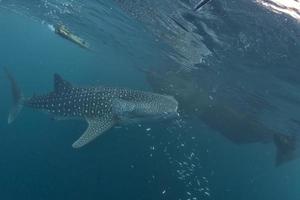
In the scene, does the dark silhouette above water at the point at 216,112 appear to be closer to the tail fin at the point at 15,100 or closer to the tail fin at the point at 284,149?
the tail fin at the point at 284,149

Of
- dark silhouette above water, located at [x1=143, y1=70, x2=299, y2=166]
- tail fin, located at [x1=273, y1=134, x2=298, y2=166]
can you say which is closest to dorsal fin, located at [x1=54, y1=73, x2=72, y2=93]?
dark silhouette above water, located at [x1=143, y1=70, x2=299, y2=166]

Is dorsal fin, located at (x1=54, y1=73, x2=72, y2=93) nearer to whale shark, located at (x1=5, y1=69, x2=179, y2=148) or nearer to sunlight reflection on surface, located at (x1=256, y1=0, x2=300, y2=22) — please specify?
whale shark, located at (x1=5, y1=69, x2=179, y2=148)

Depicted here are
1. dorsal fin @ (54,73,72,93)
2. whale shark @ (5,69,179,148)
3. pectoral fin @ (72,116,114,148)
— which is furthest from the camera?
dorsal fin @ (54,73,72,93)

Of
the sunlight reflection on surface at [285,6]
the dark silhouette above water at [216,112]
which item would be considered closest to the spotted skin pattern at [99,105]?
the sunlight reflection on surface at [285,6]

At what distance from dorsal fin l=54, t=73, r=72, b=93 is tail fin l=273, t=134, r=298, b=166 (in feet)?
58.1

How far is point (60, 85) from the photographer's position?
1380 centimetres

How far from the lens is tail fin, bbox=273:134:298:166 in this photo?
25.3 metres

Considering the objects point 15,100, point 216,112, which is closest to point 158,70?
point 216,112

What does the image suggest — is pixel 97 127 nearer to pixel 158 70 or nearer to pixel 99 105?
pixel 99 105

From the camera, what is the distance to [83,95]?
13422 millimetres

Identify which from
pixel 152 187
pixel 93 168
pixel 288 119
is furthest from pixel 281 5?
pixel 93 168

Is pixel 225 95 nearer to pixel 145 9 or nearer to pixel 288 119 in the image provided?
pixel 288 119

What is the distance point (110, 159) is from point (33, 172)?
6.71 metres

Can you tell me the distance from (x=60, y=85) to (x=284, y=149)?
1846 centimetres
